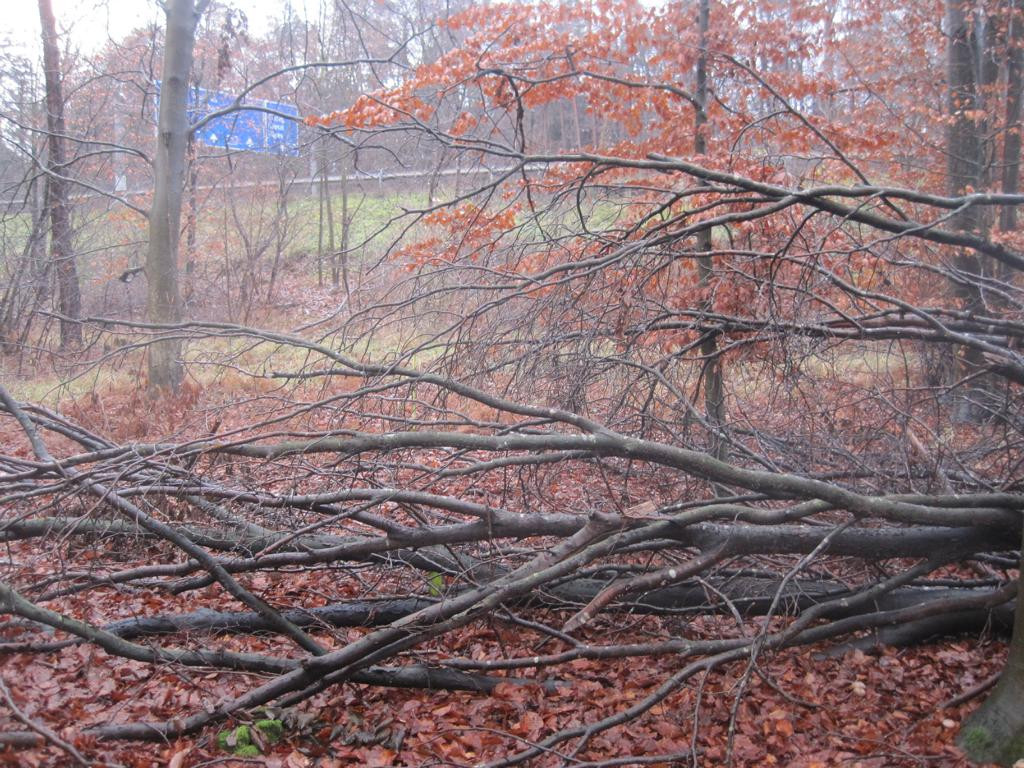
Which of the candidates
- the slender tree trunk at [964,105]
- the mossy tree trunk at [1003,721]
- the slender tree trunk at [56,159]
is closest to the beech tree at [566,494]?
the mossy tree trunk at [1003,721]

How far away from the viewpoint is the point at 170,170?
1163cm

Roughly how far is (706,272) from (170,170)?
26.1 feet

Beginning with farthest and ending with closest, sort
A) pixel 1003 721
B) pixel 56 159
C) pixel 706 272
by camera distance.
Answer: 1. pixel 56 159
2. pixel 706 272
3. pixel 1003 721

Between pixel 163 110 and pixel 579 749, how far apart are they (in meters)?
10.6

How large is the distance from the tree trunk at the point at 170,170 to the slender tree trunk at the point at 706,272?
6946mm

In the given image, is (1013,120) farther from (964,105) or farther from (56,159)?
(56,159)

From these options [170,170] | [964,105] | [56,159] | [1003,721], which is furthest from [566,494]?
[56,159]

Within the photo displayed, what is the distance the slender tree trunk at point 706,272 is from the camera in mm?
6207

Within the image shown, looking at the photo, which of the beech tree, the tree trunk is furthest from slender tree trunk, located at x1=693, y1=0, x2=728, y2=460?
the tree trunk

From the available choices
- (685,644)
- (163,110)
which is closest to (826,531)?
(685,644)

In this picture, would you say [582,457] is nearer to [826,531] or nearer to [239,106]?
[826,531]

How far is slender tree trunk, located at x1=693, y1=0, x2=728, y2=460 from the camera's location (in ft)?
20.4

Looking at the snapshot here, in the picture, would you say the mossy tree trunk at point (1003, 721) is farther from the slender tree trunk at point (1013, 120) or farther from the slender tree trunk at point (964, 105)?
the slender tree trunk at point (1013, 120)

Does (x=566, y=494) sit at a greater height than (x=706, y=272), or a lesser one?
lesser
